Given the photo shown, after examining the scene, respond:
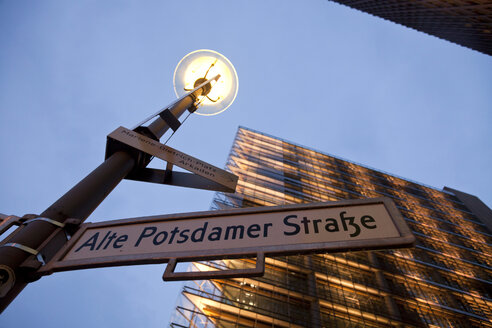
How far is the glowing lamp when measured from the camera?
4031 mm

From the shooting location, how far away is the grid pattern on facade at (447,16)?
23969 mm

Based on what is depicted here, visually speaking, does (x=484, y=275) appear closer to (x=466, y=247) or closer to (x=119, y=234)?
(x=466, y=247)

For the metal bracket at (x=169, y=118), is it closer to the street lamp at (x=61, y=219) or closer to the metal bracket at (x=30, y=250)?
the street lamp at (x=61, y=219)

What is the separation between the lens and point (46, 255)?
4.99 ft

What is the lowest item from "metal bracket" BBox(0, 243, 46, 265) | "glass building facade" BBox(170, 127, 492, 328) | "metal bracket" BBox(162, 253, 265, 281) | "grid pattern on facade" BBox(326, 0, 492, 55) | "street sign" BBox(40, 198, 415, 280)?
"metal bracket" BBox(0, 243, 46, 265)

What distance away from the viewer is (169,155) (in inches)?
95.0

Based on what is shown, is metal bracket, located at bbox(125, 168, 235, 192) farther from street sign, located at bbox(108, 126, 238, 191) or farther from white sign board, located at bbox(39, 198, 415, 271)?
white sign board, located at bbox(39, 198, 415, 271)

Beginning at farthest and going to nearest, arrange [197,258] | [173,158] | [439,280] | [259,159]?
1. [259,159]
2. [439,280]
3. [173,158]
4. [197,258]

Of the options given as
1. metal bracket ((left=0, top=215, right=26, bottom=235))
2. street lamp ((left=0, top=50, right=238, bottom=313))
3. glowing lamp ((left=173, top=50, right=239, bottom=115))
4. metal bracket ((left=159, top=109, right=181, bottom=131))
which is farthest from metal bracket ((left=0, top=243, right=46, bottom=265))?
glowing lamp ((left=173, top=50, right=239, bottom=115))

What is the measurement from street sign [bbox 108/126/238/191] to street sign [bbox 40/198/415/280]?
1.45 feet

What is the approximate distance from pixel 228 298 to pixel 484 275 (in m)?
20.9

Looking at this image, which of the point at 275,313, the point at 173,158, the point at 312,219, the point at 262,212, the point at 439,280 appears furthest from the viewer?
the point at 439,280

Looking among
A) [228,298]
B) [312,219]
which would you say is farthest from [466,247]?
[312,219]

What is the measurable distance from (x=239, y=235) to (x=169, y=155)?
104 cm
